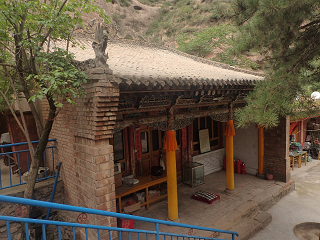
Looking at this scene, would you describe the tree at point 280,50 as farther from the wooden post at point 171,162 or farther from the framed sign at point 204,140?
the framed sign at point 204,140

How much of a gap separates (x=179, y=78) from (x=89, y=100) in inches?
65.9

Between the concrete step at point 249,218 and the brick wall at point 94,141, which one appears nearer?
the brick wall at point 94,141

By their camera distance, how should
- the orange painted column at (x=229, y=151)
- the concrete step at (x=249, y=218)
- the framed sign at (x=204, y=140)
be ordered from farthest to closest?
the framed sign at (x=204, y=140), the orange painted column at (x=229, y=151), the concrete step at (x=249, y=218)

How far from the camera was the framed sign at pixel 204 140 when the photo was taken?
859 centimetres

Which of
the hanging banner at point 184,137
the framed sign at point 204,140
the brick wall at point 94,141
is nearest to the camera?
the brick wall at point 94,141

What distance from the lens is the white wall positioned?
8695 mm

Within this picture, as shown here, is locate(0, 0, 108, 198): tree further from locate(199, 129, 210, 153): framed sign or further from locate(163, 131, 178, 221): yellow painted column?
locate(199, 129, 210, 153): framed sign

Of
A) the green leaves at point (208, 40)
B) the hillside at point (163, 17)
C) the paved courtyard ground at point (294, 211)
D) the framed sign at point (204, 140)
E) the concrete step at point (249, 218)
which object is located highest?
the hillside at point (163, 17)

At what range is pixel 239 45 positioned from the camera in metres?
3.95

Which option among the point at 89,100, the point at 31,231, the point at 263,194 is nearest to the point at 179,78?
the point at 89,100

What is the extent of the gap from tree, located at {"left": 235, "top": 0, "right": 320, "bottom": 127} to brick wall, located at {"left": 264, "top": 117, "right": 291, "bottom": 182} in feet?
15.4

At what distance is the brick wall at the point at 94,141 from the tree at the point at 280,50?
2.17 metres

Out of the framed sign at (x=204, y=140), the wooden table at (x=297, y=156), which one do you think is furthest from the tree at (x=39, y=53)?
the wooden table at (x=297, y=156)

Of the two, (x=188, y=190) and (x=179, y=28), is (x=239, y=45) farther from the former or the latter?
(x=179, y=28)
